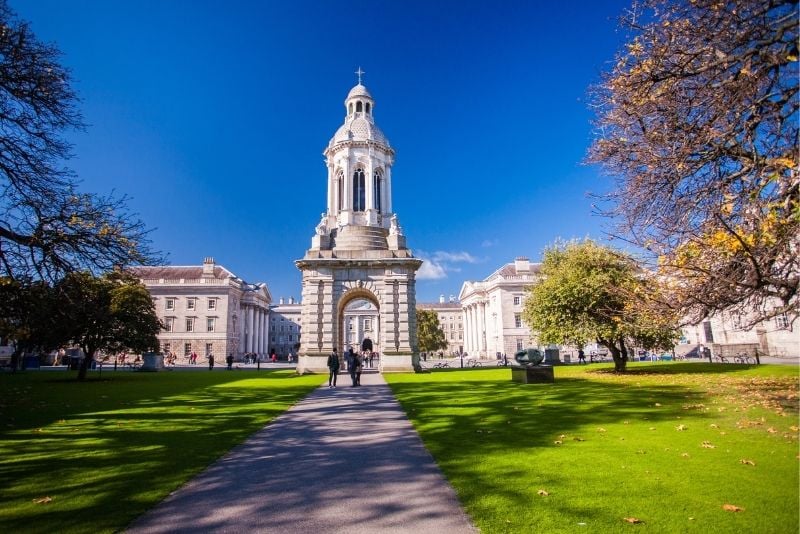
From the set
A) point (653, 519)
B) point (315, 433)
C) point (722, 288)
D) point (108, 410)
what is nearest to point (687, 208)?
point (722, 288)

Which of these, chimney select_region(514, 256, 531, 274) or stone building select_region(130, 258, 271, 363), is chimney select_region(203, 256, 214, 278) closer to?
stone building select_region(130, 258, 271, 363)

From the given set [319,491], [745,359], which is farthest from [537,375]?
[745,359]

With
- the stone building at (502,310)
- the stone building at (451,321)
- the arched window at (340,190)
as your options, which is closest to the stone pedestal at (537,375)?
the arched window at (340,190)

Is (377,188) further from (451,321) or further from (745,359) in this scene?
(451,321)

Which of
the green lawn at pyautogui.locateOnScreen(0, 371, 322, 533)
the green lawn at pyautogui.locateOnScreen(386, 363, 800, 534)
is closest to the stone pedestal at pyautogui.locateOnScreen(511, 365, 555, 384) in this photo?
the green lawn at pyautogui.locateOnScreen(386, 363, 800, 534)

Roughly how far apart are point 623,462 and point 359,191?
36.5m

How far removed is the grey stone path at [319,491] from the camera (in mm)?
5137

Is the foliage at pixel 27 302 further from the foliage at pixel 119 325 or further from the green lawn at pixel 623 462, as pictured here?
the foliage at pixel 119 325

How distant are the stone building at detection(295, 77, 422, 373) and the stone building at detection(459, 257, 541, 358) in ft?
112

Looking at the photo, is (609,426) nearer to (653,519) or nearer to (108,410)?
(653,519)

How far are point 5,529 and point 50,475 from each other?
2312 mm

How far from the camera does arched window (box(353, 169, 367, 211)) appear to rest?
1630 inches

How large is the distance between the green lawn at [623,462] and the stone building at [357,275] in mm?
20168

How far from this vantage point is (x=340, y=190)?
42.2 meters
